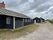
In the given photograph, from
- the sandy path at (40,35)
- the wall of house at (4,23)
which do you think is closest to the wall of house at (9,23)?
the wall of house at (4,23)

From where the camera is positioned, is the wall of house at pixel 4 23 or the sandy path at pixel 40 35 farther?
the wall of house at pixel 4 23

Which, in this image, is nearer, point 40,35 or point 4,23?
point 40,35

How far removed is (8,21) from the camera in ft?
77.7

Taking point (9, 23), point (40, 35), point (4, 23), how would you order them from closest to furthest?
point (40, 35)
point (4, 23)
point (9, 23)

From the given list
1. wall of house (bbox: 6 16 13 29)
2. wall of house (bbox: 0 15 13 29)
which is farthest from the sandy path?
wall of house (bbox: 0 15 13 29)

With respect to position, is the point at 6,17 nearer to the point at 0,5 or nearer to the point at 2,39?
the point at 2,39

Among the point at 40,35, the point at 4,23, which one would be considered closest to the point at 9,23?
the point at 4,23

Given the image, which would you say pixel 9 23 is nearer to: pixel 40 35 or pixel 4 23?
pixel 4 23

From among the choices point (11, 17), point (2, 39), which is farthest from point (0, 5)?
point (2, 39)

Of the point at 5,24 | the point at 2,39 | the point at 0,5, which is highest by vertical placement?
the point at 0,5

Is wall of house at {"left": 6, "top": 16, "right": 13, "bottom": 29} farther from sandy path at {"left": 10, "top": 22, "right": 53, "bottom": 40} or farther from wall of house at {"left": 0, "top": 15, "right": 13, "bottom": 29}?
sandy path at {"left": 10, "top": 22, "right": 53, "bottom": 40}

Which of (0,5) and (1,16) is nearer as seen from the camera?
(1,16)

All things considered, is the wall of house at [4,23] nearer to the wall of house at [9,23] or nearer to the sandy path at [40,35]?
the wall of house at [9,23]

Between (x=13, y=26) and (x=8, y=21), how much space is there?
1385mm
